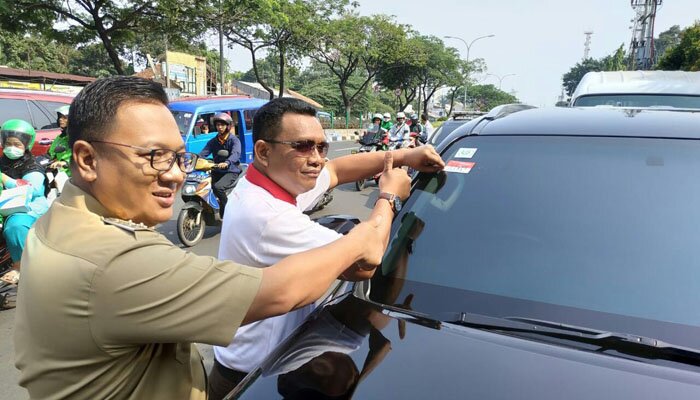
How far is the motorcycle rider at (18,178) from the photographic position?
3695 millimetres

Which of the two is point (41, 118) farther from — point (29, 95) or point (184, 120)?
point (184, 120)

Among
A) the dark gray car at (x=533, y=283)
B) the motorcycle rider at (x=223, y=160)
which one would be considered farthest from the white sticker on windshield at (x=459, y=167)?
the motorcycle rider at (x=223, y=160)

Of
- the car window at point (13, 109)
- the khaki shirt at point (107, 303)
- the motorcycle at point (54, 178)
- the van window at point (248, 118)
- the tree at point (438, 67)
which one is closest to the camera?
the khaki shirt at point (107, 303)

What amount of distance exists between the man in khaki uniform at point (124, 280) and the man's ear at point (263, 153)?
0.57 metres

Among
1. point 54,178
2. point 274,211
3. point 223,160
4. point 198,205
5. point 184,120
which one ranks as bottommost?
point 198,205

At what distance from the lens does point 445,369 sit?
125 centimetres

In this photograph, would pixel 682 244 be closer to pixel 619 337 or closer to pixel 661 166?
pixel 661 166

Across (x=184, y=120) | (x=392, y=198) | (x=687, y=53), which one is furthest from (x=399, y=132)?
(x=687, y=53)

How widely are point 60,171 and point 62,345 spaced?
18.3ft

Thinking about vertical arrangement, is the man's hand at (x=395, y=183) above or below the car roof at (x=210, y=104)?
below

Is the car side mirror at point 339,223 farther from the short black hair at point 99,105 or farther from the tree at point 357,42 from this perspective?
the tree at point 357,42

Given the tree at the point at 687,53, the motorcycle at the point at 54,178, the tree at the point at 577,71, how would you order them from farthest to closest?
the tree at the point at 577,71, the tree at the point at 687,53, the motorcycle at the point at 54,178

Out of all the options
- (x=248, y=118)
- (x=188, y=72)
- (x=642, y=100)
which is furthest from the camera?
(x=188, y=72)

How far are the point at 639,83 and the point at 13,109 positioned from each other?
9.53m
